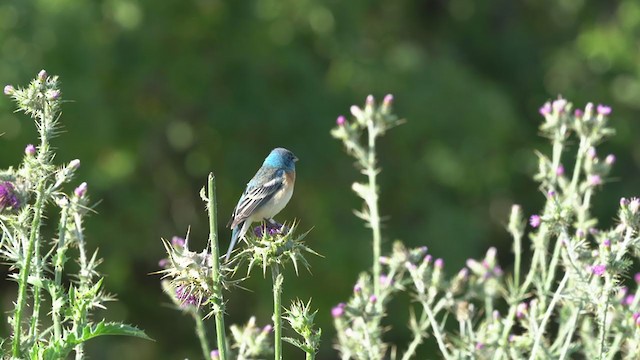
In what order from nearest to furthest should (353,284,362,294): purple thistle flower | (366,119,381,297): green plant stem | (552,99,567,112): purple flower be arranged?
1. (353,284,362,294): purple thistle flower
2. (366,119,381,297): green plant stem
3. (552,99,567,112): purple flower

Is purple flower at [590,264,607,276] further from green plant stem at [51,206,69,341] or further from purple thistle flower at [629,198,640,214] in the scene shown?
green plant stem at [51,206,69,341]

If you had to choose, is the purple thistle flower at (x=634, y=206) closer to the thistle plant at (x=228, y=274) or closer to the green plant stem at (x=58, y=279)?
the thistle plant at (x=228, y=274)

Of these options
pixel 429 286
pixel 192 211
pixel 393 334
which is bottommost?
pixel 429 286

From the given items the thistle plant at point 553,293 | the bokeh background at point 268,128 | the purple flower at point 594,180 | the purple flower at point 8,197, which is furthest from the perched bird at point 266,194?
the bokeh background at point 268,128

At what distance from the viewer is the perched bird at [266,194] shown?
5625 mm

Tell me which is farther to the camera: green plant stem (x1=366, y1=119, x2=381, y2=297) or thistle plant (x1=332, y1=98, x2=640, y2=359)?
green plant stem (x1=366, y1=119, x2=381, y2=297)

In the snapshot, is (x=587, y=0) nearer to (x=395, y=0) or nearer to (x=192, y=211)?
(x=395, y=0)

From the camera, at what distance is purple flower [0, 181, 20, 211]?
396 cm

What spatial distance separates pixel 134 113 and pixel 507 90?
7627 mm

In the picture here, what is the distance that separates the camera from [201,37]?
1697 centimetres

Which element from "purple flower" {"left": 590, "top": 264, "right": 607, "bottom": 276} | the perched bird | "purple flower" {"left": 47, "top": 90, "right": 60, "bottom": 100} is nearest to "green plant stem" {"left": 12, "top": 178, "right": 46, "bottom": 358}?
"purple flower" {"left": 47, "top": 90, "right": 60, "bottom": 100}

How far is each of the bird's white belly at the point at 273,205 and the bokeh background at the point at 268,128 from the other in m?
8.66

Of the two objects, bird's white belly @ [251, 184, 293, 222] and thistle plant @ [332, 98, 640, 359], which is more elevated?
bird's white belly @ [251, 184, 293, 222]

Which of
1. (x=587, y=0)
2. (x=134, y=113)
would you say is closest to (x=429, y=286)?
(x=134, y=113)
